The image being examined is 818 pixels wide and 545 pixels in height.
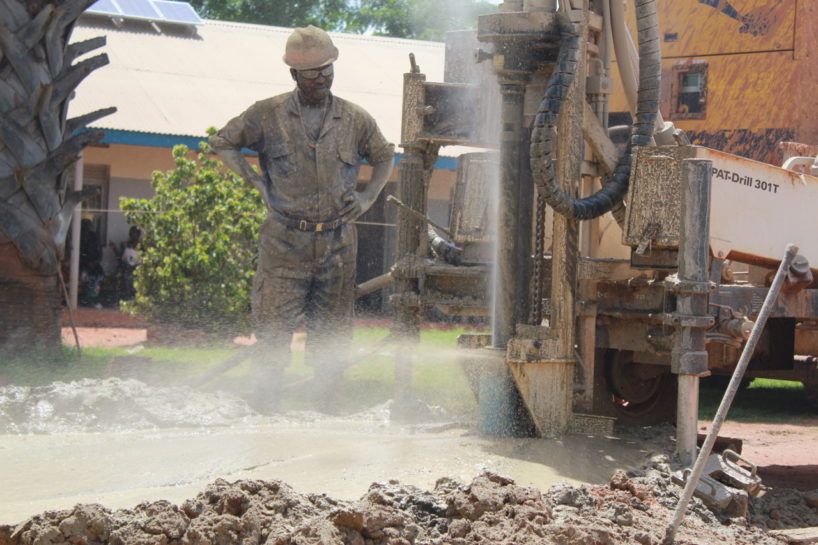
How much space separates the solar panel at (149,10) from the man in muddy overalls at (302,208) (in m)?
12.2

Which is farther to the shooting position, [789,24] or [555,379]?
[789,24]

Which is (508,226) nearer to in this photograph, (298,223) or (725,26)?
(298,223)

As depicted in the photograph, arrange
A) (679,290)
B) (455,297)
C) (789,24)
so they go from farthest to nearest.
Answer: (789,24) < (455,297) < (679,290)

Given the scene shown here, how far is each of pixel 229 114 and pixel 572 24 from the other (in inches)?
440

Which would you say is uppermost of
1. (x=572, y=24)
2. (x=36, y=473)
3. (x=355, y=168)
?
(x=572, y=24)

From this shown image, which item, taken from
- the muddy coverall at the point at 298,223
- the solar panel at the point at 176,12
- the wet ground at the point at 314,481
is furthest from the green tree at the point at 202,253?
the solar panel at the point at 176,12

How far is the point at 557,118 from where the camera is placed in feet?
20.2

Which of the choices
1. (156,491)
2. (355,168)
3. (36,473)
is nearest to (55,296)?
(355,168)

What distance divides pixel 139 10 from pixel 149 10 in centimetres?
18

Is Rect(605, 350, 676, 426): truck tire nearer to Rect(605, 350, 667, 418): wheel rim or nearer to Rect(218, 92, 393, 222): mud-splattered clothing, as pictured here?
Rect(605, 350, 667, 418): wheel rim

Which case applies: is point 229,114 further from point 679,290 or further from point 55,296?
point 679,290

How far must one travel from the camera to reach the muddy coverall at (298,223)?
7.95 m

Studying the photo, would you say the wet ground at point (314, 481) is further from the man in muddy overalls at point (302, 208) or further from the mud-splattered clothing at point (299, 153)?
the mud-splattered clothing at point (299, 153)

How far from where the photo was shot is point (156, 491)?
4855 millimetres
